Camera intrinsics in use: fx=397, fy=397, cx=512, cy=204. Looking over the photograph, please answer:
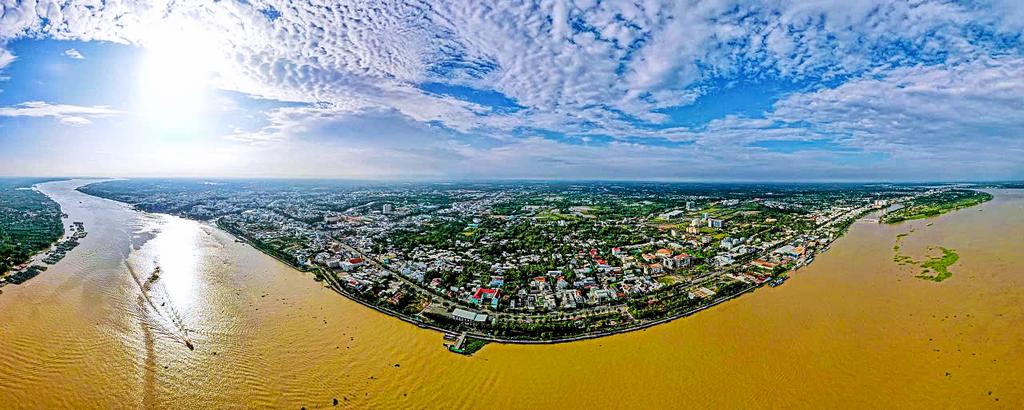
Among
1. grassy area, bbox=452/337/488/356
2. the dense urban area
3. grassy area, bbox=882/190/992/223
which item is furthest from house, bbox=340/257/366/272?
grassy area, bbox=882/190/992/223

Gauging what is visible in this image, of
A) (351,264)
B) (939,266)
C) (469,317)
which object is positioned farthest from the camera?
(351,264)

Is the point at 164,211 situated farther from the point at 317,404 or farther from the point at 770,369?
the point at 770,369

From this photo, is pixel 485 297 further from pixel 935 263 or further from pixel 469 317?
pixel 935 263

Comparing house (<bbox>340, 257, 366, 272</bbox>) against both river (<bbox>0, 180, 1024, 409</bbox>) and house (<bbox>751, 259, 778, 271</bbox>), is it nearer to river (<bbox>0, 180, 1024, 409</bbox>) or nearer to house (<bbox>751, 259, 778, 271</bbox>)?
river (<bbox>0, 180, 1024, 409</bbox>)

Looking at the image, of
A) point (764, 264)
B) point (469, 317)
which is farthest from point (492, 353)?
point (764, 264)

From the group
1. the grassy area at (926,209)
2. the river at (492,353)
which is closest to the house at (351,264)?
the river at (492,353)

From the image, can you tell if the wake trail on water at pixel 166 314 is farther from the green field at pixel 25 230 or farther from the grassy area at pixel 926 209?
the grassy area at pixel 926 209
